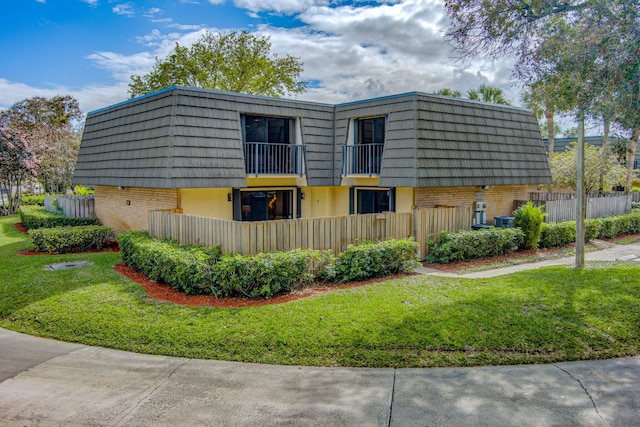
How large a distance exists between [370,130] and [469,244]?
5859 millimetres

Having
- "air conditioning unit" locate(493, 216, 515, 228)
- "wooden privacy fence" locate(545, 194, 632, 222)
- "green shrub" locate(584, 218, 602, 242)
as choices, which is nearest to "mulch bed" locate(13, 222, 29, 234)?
"air conditioning unit" locate(493, 216, 515, 228)

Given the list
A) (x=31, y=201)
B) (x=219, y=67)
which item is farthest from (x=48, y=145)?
(x=219, y=67)

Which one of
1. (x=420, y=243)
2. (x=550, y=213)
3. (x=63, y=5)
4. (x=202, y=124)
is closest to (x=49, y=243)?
(x=202, y=124)

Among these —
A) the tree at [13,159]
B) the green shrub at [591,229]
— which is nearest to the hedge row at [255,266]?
the green shrub at [591,229]

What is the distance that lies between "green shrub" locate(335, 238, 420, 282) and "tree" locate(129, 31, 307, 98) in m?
28.9

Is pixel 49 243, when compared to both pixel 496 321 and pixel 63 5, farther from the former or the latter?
pixel 496 321

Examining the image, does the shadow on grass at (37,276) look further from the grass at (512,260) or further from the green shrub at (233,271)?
the grass at (512,260)

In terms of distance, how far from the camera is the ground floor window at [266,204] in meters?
15.4

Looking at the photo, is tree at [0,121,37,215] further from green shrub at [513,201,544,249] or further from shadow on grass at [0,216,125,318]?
green shrub at [513,201,544,249]

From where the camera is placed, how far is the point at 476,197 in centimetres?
1616

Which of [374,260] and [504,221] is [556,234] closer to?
[504,221]

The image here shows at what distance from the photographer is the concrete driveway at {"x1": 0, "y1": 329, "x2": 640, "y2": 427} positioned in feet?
14.8

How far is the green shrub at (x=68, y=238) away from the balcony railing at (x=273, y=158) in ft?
17.5

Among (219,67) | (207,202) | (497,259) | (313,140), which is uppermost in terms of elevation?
(219,67)
